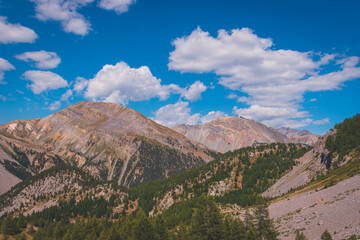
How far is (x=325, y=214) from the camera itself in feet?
156

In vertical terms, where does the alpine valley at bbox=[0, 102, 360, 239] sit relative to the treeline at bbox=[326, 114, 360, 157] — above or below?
below

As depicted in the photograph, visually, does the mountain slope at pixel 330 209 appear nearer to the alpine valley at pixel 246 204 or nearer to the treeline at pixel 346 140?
the alpine valley at pixel 246 204

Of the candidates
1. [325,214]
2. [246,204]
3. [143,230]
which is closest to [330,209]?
[325,214]

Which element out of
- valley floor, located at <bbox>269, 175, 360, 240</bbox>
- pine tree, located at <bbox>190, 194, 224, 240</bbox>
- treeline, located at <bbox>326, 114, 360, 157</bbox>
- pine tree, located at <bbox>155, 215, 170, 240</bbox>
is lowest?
valley floor, located at <bbox>269, 175, 360, 240</bbox>

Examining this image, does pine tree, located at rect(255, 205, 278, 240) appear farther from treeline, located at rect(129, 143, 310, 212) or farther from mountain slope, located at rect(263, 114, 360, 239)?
treeline, located at rect(129, 143, 310, 212)

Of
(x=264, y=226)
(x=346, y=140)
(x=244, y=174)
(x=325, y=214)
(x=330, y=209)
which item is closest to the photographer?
(x=264, y=226)

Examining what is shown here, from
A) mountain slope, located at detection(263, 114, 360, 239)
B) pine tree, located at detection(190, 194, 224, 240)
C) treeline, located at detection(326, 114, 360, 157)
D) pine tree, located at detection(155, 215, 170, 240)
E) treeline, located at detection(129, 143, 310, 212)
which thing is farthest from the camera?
treeline, located at detection(129, 143, 310, 212)

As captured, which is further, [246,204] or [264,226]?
[246,204]

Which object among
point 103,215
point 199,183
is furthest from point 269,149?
point 103,215

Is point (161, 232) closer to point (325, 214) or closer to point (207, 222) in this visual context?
point (207, 222)

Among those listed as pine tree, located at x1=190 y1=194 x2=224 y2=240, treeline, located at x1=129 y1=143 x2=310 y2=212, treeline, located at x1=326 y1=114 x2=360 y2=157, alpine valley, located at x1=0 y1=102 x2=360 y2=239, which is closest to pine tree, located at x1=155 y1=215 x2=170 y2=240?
alpine valley, located at x1=0 y1=102 x2=360 y2=239

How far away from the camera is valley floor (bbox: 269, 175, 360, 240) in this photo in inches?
1555

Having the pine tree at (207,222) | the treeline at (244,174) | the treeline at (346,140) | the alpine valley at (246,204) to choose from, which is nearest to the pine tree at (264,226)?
the alpine valley at (246,204)

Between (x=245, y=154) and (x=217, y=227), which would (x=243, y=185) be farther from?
(x=217, y=227)
